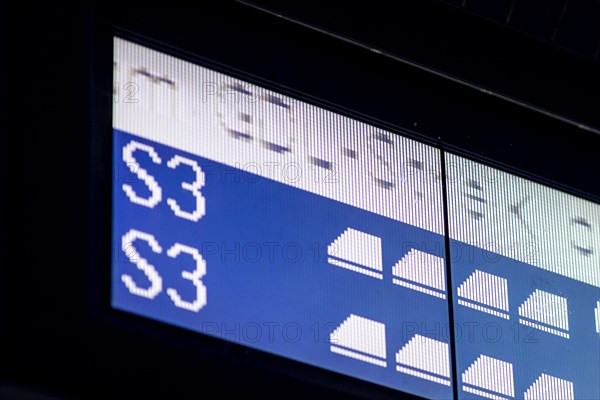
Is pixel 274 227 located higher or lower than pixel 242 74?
lower

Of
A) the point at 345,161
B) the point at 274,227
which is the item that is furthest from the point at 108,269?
A: the point at 345,161

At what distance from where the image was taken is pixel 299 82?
12.1 feet

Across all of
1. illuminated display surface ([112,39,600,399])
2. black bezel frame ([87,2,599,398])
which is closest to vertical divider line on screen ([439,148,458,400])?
illuminated display surface ([112,39,600,399])

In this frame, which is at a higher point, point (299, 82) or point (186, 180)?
point (299, 82)

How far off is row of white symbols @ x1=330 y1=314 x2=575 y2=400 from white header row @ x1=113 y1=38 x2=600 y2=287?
0.84 feet

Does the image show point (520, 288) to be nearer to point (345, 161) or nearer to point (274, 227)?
point (345, 161)

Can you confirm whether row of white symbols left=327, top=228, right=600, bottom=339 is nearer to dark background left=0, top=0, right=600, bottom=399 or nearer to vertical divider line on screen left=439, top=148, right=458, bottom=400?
vertical divider line on screen left=439, top=148, right=458, bottom=400

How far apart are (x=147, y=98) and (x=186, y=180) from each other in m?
0.18

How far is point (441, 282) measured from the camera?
363 cm

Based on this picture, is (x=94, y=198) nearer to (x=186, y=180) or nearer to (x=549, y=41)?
(x=186, y=180)

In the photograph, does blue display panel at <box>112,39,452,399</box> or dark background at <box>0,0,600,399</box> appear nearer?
dark background at <box>0,0,600,399</box>

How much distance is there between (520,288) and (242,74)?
0.74 metres

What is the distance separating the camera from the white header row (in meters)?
3.45

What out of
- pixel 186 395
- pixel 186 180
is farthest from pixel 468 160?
pixel 186 395
